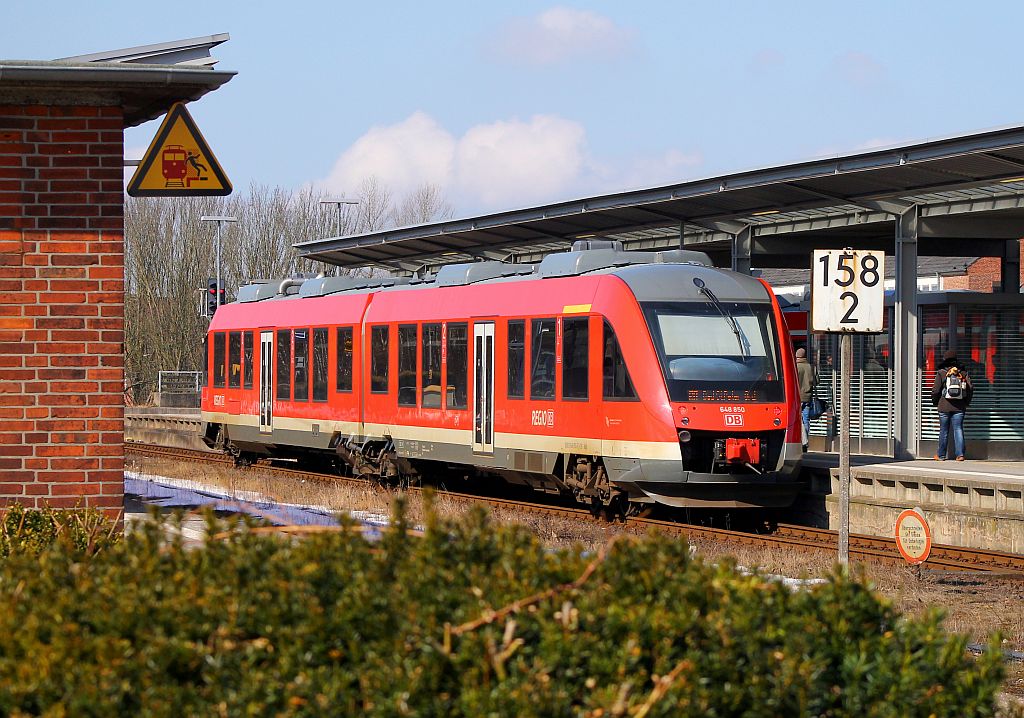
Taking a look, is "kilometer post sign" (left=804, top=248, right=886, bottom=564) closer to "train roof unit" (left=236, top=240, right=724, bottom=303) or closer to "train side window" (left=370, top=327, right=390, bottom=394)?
"train roof unit" (left=236, top=240, right=724, bottom=303)

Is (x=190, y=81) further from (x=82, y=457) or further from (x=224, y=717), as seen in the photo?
(x=224, y=717)

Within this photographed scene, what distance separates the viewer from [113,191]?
26.2 ft

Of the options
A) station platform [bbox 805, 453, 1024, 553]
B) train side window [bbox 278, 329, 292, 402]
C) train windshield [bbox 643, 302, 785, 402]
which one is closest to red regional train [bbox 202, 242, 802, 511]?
train windshield [bbox 643, 302, 785, 402]

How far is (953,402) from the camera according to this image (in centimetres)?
2125

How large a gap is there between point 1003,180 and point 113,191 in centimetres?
1286

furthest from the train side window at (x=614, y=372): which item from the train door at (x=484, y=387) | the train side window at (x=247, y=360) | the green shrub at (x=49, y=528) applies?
the train side window at (x=247, y=360)

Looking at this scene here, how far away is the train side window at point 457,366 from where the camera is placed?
19.5 metres

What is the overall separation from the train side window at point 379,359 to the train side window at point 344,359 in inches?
29.6

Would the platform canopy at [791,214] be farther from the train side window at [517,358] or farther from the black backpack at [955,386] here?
the train side window at [517,358]

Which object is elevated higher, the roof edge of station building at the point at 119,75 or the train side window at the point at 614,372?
the roof edge of station building at the point at 119,75

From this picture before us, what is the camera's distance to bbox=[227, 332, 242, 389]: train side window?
88.7ft

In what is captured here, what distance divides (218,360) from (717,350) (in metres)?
14.0

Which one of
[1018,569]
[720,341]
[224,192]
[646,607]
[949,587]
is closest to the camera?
[646,607]

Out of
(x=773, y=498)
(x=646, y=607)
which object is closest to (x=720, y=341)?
(x=773, y=498)
